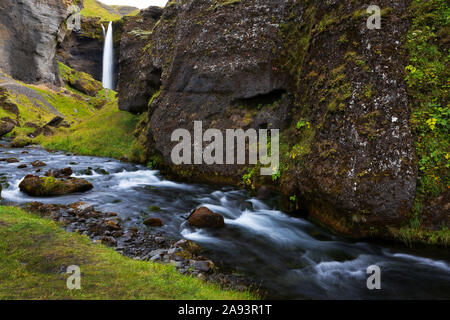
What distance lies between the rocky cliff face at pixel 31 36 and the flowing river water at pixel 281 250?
266 ft

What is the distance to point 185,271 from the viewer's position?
627 cm

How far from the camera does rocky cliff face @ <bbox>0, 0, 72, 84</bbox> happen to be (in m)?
71.9

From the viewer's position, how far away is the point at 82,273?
4902 mm

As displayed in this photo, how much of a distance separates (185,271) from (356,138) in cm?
643

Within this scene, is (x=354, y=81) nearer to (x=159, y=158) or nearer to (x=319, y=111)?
(x=319, y=111)

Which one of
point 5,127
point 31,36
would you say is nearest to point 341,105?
point 5,127

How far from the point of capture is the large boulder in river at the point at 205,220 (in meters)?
9.49

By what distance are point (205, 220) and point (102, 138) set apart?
2382cm
